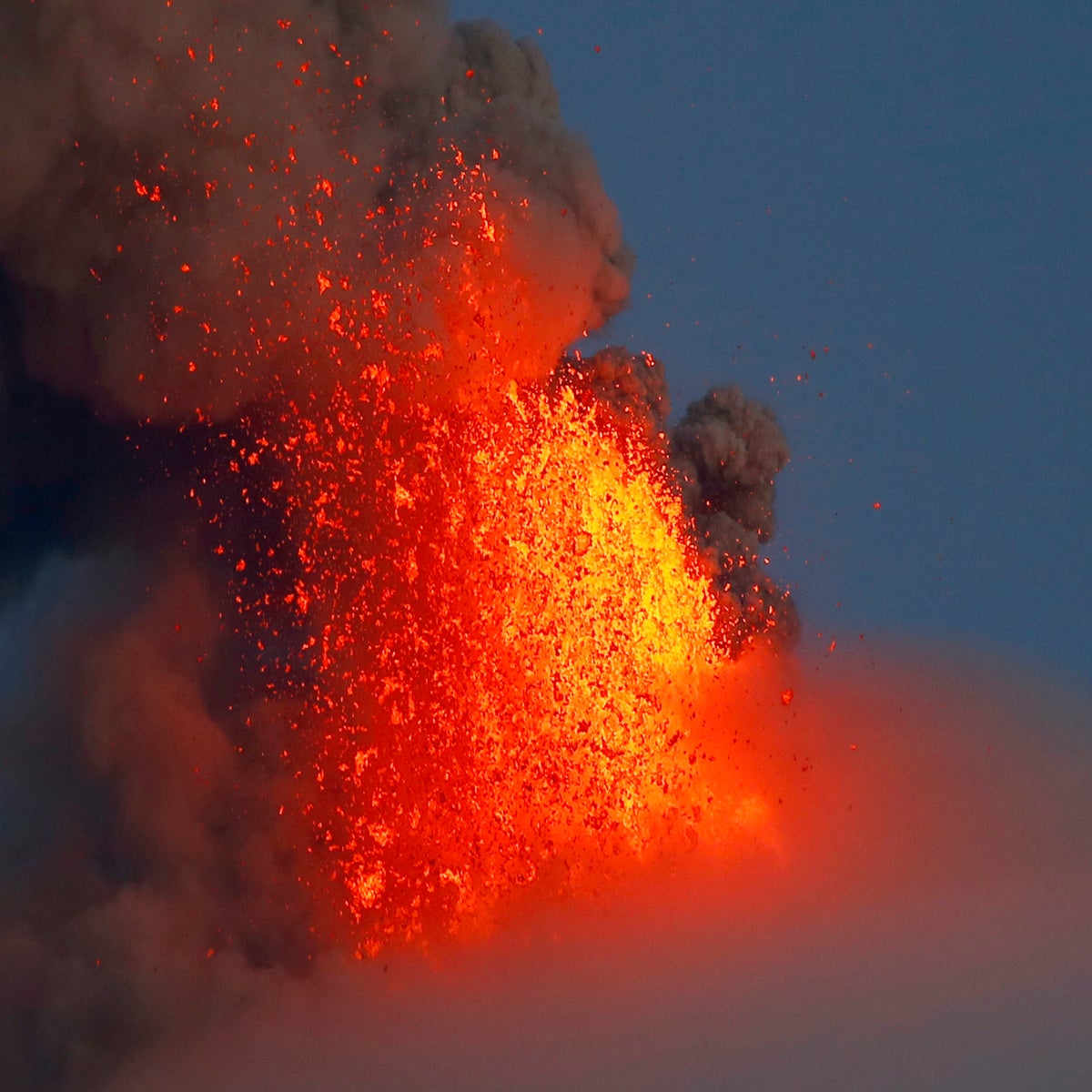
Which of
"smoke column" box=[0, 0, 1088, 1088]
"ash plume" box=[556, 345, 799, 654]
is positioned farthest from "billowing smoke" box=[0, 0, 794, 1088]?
"ash plume" box=[556, 345, 799, 654]

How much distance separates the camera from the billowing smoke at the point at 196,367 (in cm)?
1352

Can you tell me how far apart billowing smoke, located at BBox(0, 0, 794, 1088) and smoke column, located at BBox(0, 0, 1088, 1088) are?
0.13 feet

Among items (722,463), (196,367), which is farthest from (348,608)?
(722,463)

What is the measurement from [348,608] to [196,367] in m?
3.02

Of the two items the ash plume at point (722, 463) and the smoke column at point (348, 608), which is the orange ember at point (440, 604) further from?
the ash plume at point (722, 463)

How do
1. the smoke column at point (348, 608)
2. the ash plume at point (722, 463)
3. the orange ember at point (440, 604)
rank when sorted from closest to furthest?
the smoke column at point (348, 608) → the orange ember at point (440, 604) → the ash plume at point (722, 463)

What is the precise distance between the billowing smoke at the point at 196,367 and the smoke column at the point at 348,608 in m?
0.04

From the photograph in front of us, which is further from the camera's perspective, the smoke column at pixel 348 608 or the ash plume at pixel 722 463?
the ash plume at pixel 722 463

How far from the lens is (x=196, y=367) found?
14.5 m

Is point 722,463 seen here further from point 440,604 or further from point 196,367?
point 196,367

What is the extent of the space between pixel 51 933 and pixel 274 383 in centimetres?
579

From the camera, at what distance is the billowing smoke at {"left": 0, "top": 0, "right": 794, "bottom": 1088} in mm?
13516

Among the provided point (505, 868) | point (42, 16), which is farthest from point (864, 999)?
point (42, 16)

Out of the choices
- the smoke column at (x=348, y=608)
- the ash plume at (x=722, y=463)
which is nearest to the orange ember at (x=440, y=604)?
the smoke column at (x=348, y=608)
